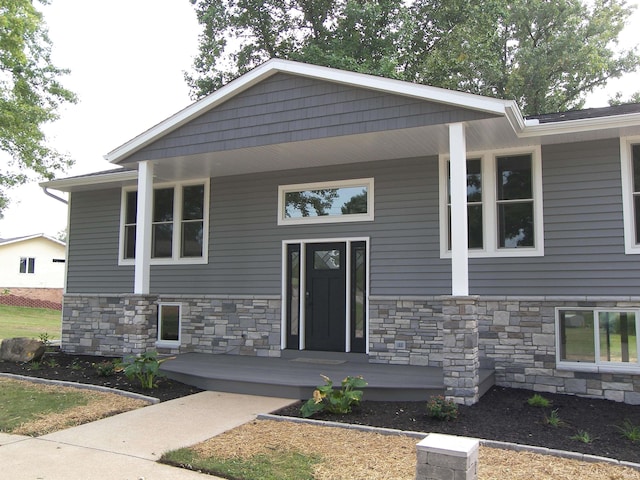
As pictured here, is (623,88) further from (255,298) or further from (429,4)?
(255,298)

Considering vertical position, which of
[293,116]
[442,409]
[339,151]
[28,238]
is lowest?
[442,409]

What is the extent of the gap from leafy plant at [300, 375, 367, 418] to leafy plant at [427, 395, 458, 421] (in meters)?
0.73

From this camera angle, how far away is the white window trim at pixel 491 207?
7.08m

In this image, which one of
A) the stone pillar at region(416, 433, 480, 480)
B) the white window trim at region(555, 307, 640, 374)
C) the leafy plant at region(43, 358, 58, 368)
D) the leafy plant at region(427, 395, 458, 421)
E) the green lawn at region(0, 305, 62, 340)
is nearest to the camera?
the stone pillar at region(416, 433, 480, 480)

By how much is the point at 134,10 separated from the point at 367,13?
6.46 metres

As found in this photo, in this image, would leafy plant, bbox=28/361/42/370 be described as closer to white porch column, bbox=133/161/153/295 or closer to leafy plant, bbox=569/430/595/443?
white porch column, bbox=133/161/153/295

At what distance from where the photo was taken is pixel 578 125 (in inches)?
255

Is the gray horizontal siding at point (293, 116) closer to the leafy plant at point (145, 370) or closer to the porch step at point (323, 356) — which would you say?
the leafy plant at point (145, 370)

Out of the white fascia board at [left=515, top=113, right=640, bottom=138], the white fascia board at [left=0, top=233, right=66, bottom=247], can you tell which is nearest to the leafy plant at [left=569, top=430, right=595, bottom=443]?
the white fascia board at [left=515, top=113, right=640, bottom=138]

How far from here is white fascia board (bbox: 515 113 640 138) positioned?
6.25 meters

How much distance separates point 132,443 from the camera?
467cm

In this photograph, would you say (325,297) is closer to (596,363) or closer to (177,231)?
(177,231)

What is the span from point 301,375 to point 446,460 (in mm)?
3921

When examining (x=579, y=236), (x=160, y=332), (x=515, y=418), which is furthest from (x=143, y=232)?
(x=579, y=236)
